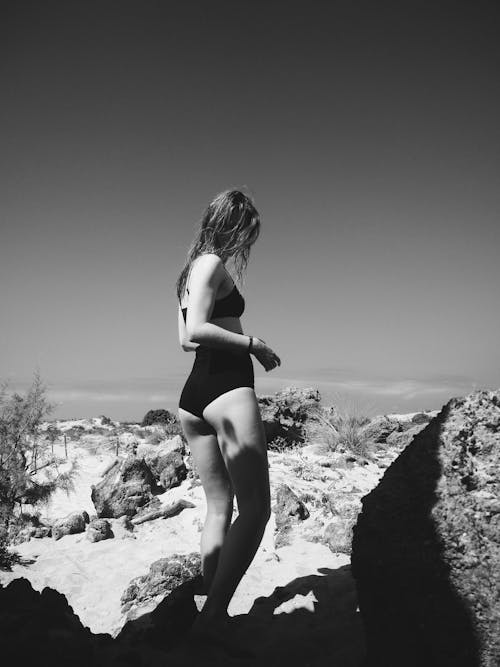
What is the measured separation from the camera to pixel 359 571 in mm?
1757

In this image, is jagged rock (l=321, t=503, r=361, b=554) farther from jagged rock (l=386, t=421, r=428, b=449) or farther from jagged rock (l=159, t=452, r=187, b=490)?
jagged rock (l=386, t=421, r=428, b=449)

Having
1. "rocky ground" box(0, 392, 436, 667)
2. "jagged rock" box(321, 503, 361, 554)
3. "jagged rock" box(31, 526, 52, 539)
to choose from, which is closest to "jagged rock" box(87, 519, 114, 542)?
"rocky ground" box(0, 392, 436, 667)

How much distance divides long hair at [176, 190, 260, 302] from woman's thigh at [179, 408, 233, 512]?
2.89ft

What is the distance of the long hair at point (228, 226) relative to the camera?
2168mm

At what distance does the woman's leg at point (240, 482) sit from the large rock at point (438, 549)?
468 millimetres

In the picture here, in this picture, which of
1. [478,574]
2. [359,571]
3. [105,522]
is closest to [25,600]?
[359,571]

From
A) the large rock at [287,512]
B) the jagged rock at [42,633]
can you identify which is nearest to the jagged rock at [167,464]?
the large rock at [287,512]

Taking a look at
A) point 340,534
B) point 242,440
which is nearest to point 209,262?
point 242,440

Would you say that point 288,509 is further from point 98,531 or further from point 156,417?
point 156,417

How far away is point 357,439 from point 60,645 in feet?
25.4

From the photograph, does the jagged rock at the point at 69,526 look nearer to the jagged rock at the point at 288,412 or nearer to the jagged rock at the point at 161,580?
the jagged rock at the point at 161,580

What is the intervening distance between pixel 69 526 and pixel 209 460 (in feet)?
15.4

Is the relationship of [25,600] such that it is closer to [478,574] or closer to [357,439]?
[478,574]

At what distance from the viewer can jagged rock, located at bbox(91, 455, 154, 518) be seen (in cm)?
598
